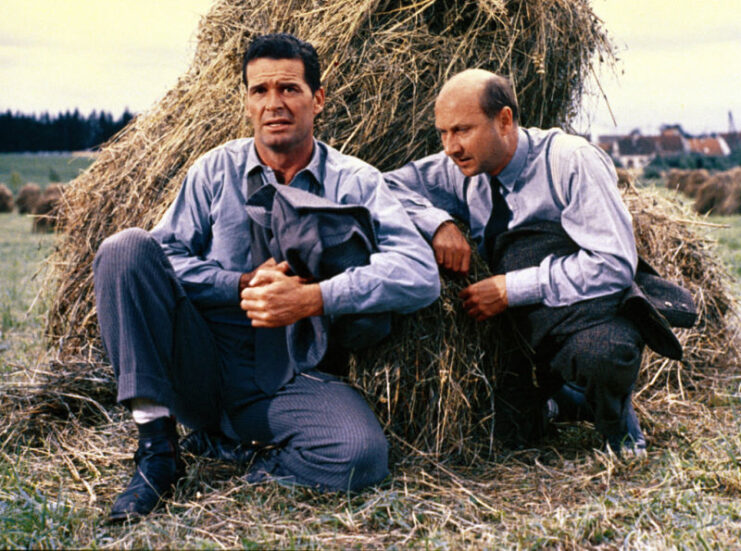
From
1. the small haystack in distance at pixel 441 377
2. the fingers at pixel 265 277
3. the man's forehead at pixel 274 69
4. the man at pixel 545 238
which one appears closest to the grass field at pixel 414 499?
the small haystack in distance at pixel 441 377

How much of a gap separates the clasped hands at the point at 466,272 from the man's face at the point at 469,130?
30cm

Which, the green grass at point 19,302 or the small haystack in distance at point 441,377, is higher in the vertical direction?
the small haystack in distance at point 441,377

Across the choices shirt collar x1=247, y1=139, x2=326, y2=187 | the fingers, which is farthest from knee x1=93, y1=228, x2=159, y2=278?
shirt collar x1=247, y1=139, x2=326, y2=187

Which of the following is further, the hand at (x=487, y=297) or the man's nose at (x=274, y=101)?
the hand at (x=487, y=297)

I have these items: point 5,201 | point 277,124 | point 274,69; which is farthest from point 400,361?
point 5,201

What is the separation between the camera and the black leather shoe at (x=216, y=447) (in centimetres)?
351

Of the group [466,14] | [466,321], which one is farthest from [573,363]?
[466,14]

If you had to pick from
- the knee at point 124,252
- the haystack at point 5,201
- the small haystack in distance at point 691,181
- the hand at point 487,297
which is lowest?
the haystack at point 5,201

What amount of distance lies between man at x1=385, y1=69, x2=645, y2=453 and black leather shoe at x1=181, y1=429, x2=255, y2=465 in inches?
45.6

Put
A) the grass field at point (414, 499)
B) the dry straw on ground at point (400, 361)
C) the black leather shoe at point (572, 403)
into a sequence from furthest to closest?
the black leather shoe at point (572, 403) < the dry straw on ground at point (400, 361) < the grass field at point (414, 499)

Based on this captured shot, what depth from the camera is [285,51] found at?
342cm

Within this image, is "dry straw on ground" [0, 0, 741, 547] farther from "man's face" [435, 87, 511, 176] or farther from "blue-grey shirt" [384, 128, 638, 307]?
"man's face" [435, 87, 511, 176]

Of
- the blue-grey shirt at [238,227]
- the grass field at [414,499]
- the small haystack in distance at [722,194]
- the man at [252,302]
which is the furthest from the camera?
the small haystack in distance at [722,194]

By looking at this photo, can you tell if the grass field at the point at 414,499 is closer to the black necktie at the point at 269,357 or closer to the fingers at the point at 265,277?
the black necktie at the point at 269,357
